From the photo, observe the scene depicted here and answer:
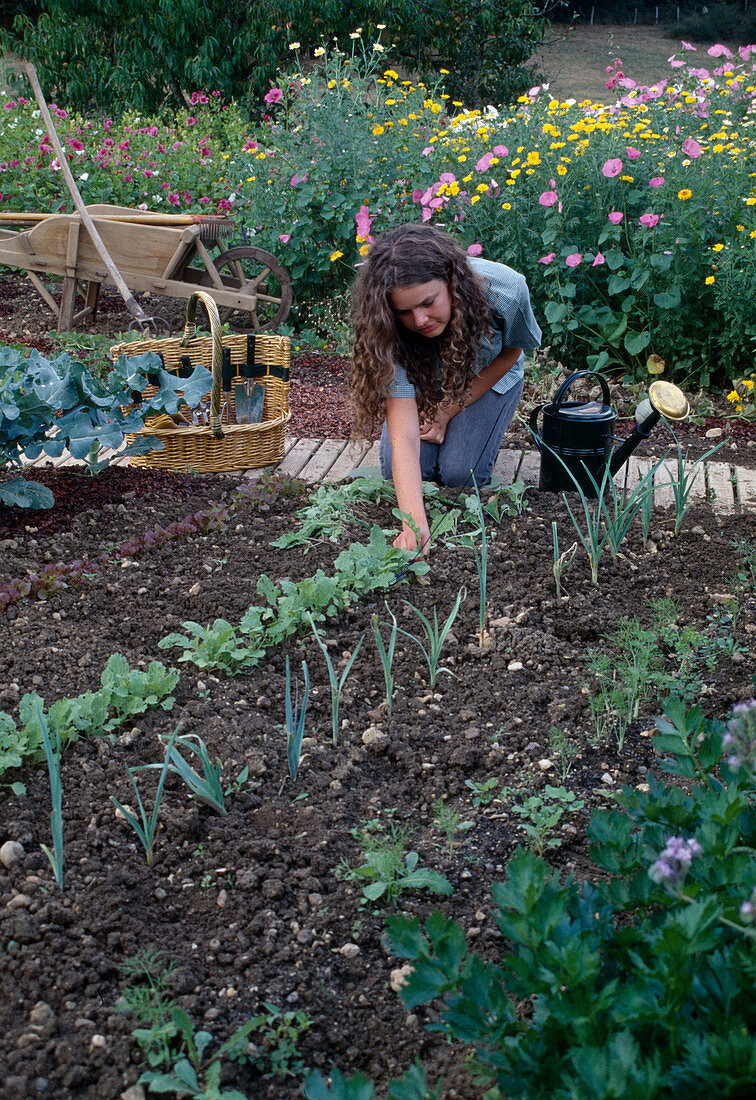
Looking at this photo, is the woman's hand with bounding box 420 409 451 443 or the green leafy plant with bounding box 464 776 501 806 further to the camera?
the woman's hand with bounding box 420 409 451 443

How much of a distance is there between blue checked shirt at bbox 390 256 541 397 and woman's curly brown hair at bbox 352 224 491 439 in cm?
10

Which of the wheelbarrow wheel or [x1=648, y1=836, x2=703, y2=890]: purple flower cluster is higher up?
[x1=648, y1=836, x2=703, y2=890]: purple flower cluster

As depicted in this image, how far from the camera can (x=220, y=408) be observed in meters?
3.44

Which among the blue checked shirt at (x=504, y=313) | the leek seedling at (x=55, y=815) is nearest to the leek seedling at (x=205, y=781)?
the leek seedling at (x=55, y=815)

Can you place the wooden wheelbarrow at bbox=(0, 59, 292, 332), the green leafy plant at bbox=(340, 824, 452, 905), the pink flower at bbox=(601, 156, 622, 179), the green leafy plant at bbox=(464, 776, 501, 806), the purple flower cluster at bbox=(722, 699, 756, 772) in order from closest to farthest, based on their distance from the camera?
the purple flower cluster at bbox=(722, 699, 756, 772)
the green leafy plant at bbox=(340, 824, 452, 905)
the green leafy plant at bbox=(464, 776, 501, 806)
the pink flower at bbox=(601, 156, 622, 179)
the wooden wheelbarrow at bbox=(0, 59, 292, 332)

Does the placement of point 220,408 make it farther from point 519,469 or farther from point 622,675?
point 622,675

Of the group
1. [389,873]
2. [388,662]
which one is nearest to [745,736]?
[389,873]

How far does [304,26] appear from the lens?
36.4 feet

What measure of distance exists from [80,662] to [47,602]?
0.40 m

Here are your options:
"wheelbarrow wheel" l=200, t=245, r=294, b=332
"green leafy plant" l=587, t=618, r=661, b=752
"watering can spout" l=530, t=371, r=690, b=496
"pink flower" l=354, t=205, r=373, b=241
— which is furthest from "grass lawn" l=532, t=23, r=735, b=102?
"green leafy plant" l=587, t=618, r=661, b=752

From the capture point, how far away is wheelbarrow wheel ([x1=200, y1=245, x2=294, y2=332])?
5382 millimetres

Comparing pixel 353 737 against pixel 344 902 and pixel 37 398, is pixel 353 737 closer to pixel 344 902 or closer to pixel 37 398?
pixel 344 902

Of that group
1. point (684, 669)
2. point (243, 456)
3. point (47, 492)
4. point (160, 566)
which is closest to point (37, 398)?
point (47, 492)

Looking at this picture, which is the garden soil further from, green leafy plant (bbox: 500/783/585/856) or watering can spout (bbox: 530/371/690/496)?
watering can spout (bbox: 530/371/690/496)
